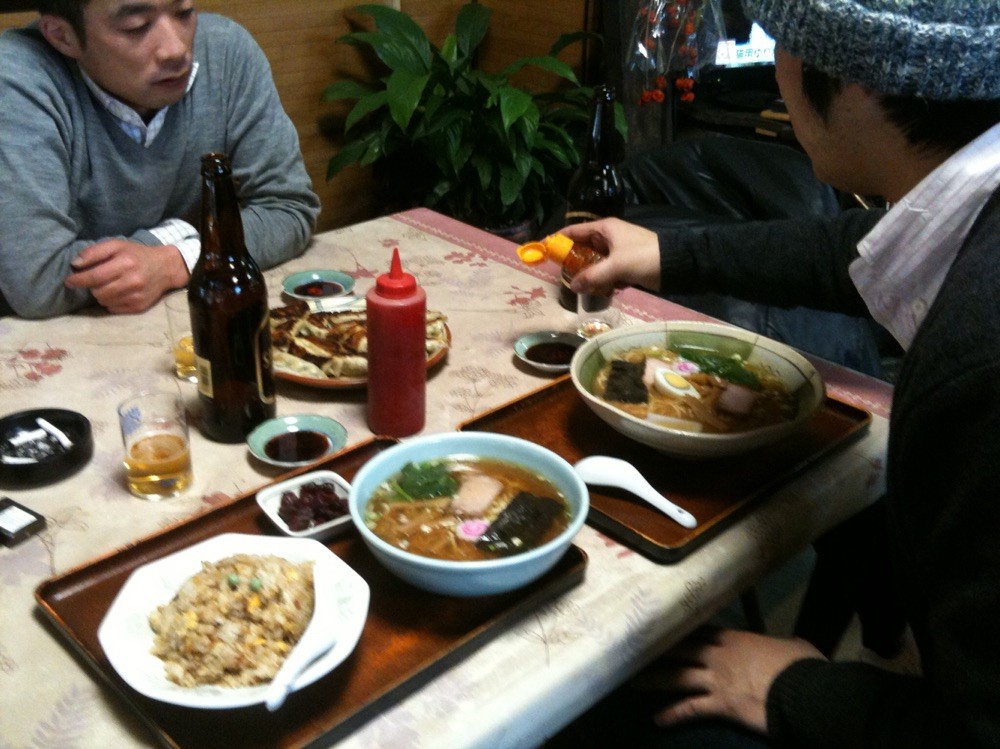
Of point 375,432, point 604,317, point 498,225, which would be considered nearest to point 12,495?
point 375,432

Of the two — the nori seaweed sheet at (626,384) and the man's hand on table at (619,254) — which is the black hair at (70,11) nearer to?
the man's hand on table at (619,254)

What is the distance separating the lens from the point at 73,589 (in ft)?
2.69

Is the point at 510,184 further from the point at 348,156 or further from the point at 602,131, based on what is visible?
the point at 602,131

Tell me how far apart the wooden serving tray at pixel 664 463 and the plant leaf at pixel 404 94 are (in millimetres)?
1970

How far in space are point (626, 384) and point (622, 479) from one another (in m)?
0.19

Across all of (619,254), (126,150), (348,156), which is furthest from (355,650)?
(348,156)

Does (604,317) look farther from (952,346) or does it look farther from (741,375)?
(952,346)

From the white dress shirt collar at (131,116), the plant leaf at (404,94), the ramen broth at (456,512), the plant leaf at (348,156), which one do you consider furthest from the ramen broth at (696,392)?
the plant leaf at (348,156)

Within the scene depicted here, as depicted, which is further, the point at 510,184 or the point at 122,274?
the point at 510,184

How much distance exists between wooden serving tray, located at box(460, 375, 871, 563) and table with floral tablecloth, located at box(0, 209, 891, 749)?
0.02 m

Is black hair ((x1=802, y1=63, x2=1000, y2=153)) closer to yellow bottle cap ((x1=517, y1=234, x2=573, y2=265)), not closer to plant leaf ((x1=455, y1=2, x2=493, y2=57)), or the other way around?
yellow bottle cap ((x1=517, y1=234, x2=573, y2=265))

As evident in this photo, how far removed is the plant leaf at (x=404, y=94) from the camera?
2922 millimetres

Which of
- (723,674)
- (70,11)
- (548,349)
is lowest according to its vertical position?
(723,674)

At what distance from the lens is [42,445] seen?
1.02 m
